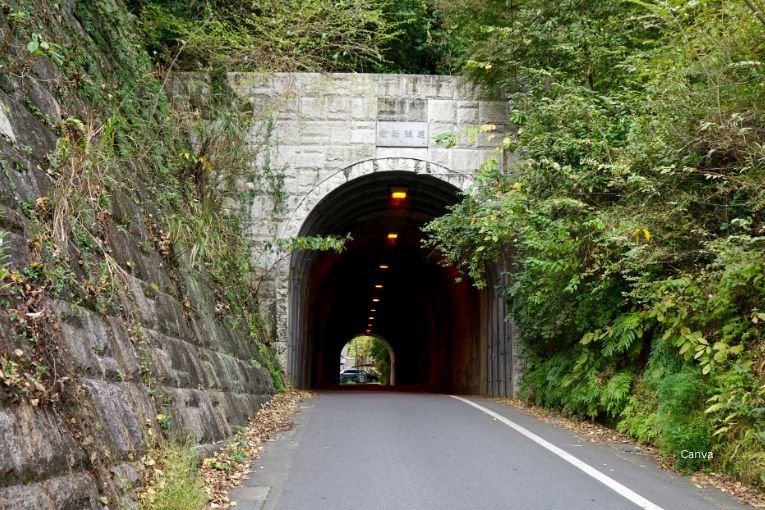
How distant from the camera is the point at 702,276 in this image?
8.02 meters

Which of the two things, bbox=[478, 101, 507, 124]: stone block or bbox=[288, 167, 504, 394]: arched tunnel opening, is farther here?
bbox=[288, 167, 504, 394]: arched tunnel opening

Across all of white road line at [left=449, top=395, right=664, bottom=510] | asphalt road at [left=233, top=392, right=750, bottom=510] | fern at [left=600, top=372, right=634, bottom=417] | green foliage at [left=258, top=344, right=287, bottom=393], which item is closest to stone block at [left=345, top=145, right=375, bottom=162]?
green foliage at [left=258, top=344, right=287, bottom=393]

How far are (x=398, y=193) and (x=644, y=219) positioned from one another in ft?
31.1

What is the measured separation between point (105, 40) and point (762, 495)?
348 inches

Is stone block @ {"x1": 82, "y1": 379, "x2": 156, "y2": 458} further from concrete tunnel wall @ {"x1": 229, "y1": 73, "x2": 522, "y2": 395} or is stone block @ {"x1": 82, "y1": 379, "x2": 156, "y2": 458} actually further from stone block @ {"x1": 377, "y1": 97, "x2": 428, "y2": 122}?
stone block @ {"x1": 377, "y1": 97, "x2": 428, "y2": 122}

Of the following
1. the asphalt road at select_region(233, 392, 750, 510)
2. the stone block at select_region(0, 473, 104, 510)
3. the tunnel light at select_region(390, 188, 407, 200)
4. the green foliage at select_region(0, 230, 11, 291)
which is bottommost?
the asphalt road at select_region(233, 392, 750, 510)

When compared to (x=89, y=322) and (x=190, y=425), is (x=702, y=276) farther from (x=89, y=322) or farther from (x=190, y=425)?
(x=89, y=322)

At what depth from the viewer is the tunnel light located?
17.7 metres

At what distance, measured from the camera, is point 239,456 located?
715 centimetres

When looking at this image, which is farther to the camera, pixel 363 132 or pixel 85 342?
pixel 363 132

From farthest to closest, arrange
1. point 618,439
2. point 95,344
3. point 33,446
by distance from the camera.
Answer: point 618,439, point 95,344, point 33,446

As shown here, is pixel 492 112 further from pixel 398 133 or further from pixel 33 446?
pixel 33 446

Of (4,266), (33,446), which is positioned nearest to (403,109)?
(4,266)

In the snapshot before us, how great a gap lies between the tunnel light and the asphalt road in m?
8.21
